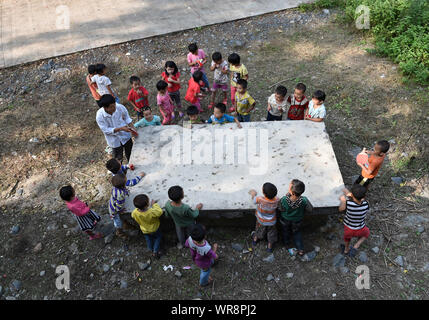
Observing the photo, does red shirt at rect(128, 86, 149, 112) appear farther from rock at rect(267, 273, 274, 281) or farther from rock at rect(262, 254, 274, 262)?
rock at rect(267, 273, 274, 281)

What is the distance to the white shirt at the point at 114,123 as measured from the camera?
4.08 meters

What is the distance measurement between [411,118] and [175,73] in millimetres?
3865

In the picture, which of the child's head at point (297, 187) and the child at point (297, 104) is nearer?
the child's head at point (297, 187)

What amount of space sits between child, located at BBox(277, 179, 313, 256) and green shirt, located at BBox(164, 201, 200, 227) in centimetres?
95

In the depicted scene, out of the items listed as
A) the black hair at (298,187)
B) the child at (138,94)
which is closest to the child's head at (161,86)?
the child at (138,94)

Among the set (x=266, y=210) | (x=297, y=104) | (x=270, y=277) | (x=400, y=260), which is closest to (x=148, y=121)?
(x=297, y=104)

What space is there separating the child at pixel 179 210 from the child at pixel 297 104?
200 centimetres

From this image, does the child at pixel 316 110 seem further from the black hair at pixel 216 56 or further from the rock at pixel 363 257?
the rock at pixel 363 257

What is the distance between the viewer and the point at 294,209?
134 inches

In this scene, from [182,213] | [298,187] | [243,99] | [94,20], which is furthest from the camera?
[94,20]

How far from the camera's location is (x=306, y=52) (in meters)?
6.75

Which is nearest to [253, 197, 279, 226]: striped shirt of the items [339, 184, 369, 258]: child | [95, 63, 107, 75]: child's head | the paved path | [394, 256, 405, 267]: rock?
[339, 184, 369, 258]: child

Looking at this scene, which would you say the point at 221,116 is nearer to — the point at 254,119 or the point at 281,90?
the point at 281,90

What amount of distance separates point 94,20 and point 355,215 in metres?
7.71
